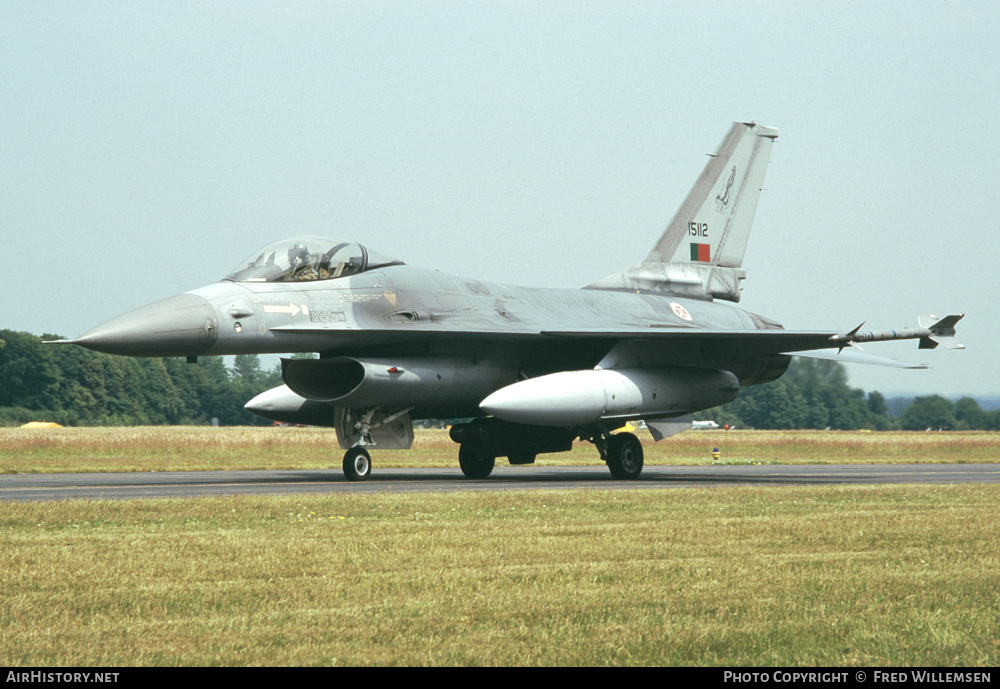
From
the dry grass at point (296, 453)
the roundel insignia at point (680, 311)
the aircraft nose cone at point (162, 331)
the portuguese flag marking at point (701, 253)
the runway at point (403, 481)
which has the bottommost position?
the dry grass at point (296, 453)

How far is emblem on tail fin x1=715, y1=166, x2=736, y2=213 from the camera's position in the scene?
23.4 metres

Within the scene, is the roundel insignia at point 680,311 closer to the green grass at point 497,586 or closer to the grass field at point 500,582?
the grass field at point 500,582

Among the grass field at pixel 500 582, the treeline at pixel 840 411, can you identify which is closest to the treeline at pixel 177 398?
the treeline at pixel 840 411

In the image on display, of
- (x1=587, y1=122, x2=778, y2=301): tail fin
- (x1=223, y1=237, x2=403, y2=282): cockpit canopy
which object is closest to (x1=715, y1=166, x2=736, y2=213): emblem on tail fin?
(x1=587, y1=122, x2=778, y2=301): tail fin

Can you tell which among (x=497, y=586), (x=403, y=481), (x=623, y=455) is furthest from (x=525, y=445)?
(x=497, y=586)

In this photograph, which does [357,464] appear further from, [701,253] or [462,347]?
[701,253]

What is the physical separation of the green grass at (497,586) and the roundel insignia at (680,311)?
34.9 ft

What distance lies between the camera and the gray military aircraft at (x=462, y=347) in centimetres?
1553

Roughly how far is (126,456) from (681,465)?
13.1 m

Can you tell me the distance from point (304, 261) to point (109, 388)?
57025 millimetres

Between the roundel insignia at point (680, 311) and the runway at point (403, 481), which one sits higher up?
the roundel insignia at point (680, 311)

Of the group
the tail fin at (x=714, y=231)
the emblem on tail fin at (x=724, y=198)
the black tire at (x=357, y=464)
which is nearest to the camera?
the black tire at (x=357, y=464)

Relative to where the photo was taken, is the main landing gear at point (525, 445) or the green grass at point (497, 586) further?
the main landing gear at point (525, 445)
